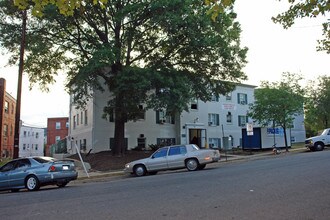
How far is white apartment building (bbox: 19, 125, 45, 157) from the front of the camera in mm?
66812

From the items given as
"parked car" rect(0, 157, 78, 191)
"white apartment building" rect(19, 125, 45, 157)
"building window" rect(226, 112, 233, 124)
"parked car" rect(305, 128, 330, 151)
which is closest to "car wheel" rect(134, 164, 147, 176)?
"parked car" rect(0, 157, 78, 191)

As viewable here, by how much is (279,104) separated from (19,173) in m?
24.5

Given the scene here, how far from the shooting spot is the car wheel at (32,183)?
14656 millimetres

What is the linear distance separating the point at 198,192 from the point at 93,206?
297 centimetres

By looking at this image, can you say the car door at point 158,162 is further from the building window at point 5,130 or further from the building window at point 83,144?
the building window at point 5,130

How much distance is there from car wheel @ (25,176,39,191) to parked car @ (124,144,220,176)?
245 inches

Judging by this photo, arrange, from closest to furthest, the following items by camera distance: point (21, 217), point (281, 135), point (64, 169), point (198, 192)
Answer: point (21, 217) < point (198, 192) < point (64, 169) < point (281, 135)

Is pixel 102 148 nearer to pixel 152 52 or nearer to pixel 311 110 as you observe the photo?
pixel 152 52

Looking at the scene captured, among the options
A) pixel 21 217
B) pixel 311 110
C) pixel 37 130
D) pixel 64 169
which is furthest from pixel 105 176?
pixel 37 130

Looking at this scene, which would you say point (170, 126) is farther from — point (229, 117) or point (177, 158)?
point (177, 158)

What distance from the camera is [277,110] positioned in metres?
32.1

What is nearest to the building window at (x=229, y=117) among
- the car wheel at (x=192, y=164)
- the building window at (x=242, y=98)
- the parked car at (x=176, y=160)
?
the building window at (x=242, y=98)

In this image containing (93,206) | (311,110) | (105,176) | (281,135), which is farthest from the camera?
(311,110)

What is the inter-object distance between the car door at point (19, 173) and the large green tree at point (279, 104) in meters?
23.6
